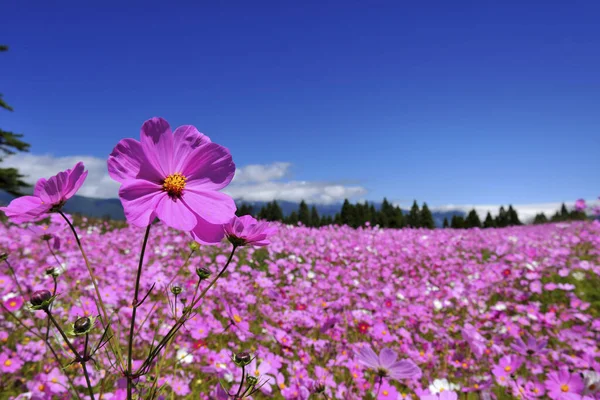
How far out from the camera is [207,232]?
2.39ft

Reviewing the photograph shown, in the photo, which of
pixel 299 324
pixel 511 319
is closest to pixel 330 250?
pixel 511 319

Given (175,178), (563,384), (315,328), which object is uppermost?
(175,178)

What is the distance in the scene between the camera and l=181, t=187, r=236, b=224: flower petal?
69 cm

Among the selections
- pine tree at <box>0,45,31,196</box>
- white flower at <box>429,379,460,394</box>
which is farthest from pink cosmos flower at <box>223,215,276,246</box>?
pine tree at <box>0,45,31,196</box>

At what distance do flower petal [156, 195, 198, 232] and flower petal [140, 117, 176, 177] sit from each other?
0.08m

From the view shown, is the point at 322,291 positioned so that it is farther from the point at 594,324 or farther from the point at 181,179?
the point at 181,179

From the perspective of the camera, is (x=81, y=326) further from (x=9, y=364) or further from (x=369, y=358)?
(x=9, y=364)

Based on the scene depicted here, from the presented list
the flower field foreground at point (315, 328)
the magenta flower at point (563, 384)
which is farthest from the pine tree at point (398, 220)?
the magenta flower at point (563, 384)

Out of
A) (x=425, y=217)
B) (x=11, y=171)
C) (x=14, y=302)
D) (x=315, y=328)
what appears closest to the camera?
(x=14, y=302)

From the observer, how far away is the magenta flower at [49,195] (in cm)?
75

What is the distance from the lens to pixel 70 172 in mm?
762

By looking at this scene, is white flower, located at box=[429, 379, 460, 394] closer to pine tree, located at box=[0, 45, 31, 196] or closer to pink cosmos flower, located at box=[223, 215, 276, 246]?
pink cosmos flower, located at box=[223, 215, 276, 246]

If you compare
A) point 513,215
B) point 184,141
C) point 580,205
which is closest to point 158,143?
point 184,141

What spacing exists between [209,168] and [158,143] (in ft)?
0.36
